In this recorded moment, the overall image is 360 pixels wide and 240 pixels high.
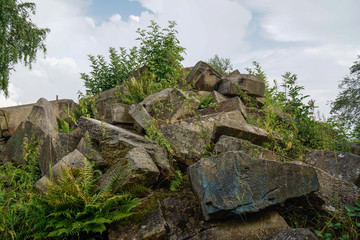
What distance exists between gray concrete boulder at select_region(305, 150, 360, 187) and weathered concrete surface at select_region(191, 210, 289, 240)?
1.42 metres

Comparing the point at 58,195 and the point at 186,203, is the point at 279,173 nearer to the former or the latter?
the point at 186,203

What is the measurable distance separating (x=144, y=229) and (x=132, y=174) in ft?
2.44

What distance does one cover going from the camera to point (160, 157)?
4.39 m

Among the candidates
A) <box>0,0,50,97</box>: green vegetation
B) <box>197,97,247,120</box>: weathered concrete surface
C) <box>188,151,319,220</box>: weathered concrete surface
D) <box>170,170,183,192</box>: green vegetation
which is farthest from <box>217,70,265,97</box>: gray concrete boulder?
<box>0,0,50,97</box>: green vegetation

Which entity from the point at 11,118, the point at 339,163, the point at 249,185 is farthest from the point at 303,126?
the point at 11,118

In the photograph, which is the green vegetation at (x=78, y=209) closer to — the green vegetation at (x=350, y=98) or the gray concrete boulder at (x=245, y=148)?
the gray concrete boulder at (x=245, y=148)

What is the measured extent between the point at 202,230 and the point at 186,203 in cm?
51

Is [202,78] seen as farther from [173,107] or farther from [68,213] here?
[68,213]

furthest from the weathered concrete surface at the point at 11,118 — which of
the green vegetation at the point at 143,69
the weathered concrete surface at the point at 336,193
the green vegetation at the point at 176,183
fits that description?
the weathered concrete surface at the point at 336,193

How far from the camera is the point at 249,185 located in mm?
3152

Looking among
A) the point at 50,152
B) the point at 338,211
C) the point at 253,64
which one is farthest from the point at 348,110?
the point at 50,152

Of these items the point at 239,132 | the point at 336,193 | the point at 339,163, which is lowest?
the point at 336,193

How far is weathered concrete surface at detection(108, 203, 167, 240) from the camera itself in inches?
126

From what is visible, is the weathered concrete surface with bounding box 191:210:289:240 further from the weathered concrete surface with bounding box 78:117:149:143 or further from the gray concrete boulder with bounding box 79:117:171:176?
the weathered concrete surface with bounding box 78:117:149:143
